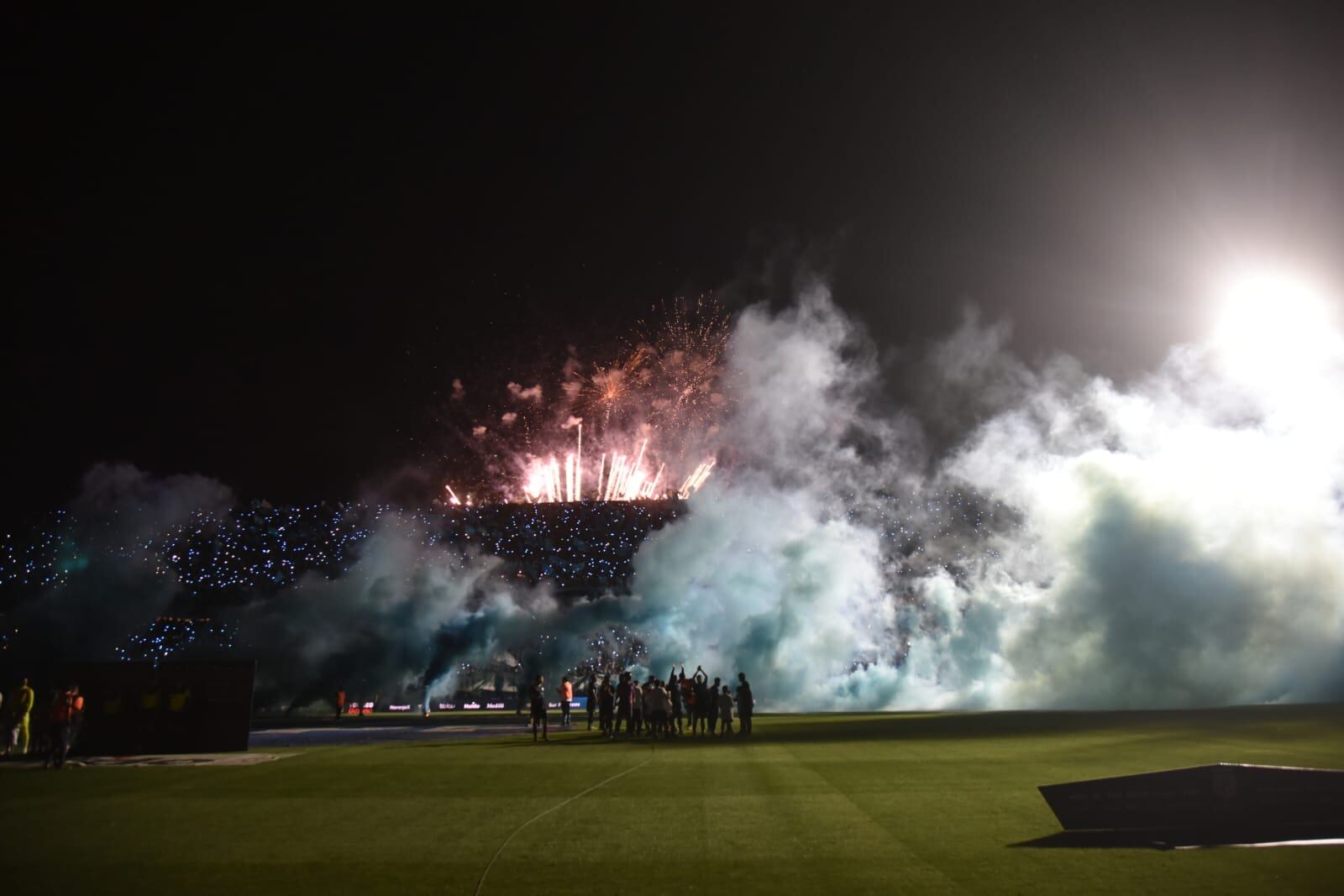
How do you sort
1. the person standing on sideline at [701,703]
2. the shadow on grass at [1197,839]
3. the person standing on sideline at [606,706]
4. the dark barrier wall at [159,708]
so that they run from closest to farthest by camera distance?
the shadow on grass at [1197,839] → the dark barrier wall at [159,708] → the person standing on sideline at [606,706] → the person standing on sideline at [701,703]

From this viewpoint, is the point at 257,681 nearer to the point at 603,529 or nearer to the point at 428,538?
the point at 428,538

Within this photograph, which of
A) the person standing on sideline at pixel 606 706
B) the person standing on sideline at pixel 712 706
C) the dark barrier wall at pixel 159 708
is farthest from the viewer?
the person standing on sideline at pixel 606 706

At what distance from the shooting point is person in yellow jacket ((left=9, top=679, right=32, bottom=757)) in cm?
2048

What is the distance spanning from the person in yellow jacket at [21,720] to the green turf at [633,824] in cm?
427

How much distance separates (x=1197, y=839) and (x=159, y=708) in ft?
67.7

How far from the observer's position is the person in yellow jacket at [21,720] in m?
20.5

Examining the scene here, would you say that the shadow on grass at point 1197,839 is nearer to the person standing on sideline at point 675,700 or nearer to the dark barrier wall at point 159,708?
the person standing on sideline at point 675,700

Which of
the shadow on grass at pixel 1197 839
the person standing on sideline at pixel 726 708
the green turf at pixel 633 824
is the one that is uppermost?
the person standing on sideline at pixel 726 708

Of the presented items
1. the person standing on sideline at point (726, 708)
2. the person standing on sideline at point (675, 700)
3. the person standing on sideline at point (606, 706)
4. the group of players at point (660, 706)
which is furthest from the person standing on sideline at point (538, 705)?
the person standing on sideline at point (726, 708)

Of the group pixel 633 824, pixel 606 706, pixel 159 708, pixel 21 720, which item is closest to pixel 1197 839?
pixel 633 824

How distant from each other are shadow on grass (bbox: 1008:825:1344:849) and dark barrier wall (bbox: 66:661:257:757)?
59.1ft

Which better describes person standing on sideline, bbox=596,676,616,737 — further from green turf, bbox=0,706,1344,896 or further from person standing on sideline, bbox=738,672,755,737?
green turf, bbox=0,706,1344,896

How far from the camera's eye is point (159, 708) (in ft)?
69.2

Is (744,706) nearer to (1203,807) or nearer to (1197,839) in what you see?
(1203,807)
